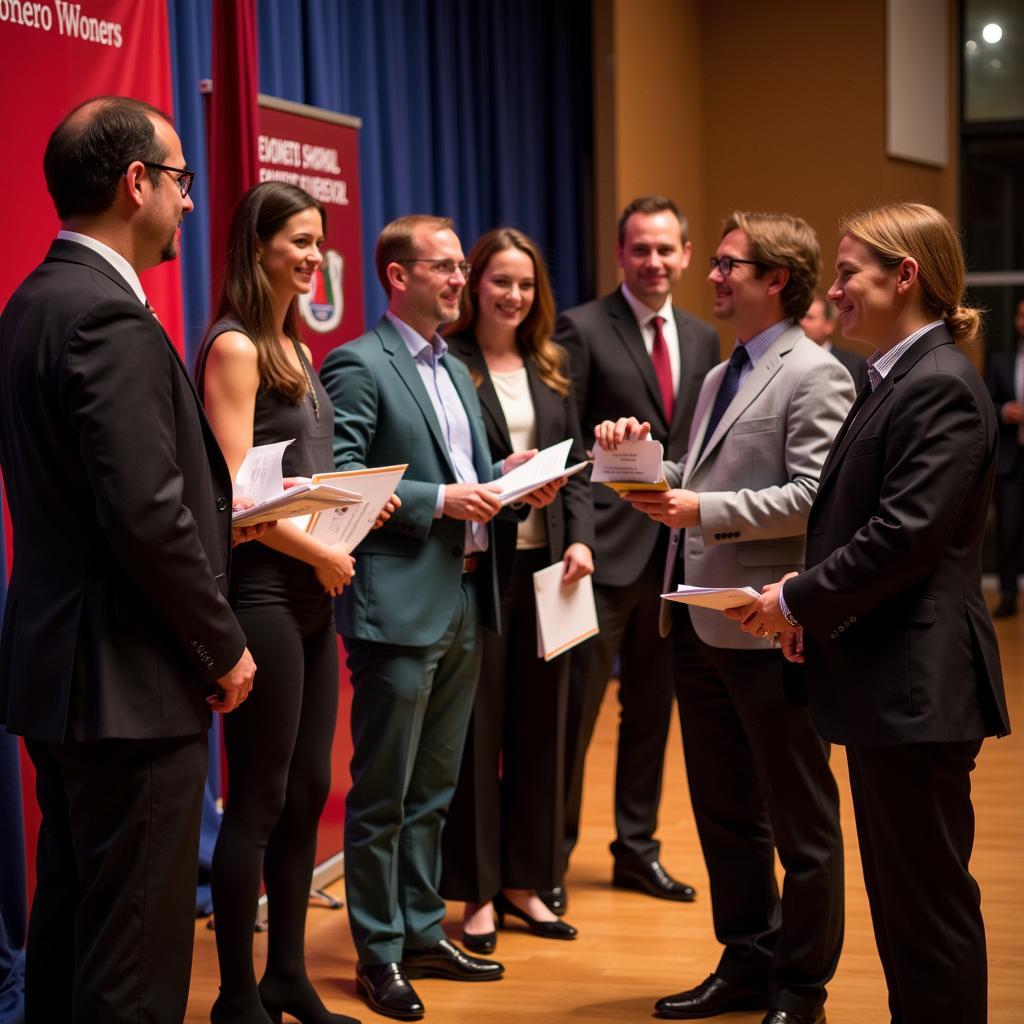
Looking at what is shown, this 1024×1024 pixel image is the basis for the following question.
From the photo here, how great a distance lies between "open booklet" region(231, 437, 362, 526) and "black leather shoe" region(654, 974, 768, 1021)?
1.45 meters

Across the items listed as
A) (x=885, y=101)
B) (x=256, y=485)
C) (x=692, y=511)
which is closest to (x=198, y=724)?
(x=256, y=485)

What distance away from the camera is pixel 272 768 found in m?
2.79

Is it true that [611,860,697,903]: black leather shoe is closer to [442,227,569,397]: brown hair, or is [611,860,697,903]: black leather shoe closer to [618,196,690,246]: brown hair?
[442,227,569,397]: brown hair

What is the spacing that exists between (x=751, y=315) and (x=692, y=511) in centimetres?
46

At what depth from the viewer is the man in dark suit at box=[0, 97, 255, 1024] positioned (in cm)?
204

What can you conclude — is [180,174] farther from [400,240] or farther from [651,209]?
[651,209]

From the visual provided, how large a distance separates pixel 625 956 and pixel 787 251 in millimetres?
1806

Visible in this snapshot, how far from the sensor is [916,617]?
2291mm

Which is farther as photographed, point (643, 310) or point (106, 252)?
point (643, 310)

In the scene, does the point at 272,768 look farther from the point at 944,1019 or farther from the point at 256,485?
the point at 944,1019

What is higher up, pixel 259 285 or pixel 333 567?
pixel 259 285

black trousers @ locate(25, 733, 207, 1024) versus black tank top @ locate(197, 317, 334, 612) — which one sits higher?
black tank top @ locate(197, 317, 334, 612)

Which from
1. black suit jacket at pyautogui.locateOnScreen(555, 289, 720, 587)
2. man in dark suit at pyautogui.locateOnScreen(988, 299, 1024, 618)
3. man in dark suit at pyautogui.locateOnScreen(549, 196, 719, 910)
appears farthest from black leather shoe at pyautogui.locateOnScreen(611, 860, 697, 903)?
man in dark suit at pyautogui.locateOnScreen(988, 299, 1024, 618)

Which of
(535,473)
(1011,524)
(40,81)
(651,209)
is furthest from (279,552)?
(1011,524)
